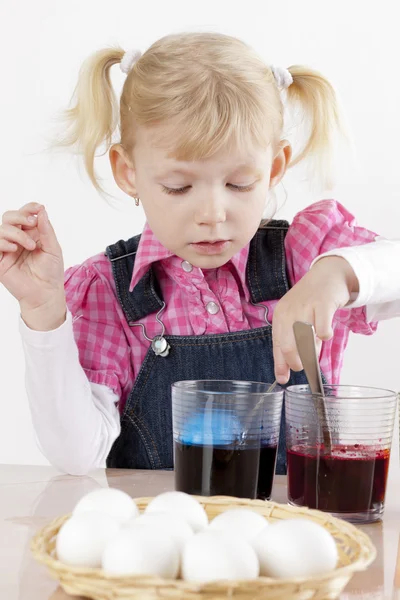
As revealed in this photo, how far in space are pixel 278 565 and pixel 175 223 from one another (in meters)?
0.64

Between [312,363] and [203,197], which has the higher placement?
[203,197]

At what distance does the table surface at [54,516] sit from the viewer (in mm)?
692

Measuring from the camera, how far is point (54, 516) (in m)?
0.91

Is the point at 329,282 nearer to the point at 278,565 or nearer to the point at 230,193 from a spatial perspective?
the point at 230,193

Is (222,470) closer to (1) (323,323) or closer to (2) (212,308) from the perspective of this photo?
(1) (323,323)

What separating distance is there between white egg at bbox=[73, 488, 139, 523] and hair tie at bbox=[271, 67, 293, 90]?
800mm

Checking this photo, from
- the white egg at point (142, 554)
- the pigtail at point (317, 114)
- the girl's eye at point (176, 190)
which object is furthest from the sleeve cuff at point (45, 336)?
the white egg at point (142, 554)

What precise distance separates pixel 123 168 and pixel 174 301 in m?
0.22

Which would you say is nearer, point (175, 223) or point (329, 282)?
point (329, 282)

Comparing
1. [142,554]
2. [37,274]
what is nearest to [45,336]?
[37,274]

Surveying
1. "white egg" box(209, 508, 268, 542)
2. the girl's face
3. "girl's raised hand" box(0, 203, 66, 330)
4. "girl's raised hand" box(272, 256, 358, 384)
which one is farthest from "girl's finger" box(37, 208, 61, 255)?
"white egg" box(209, 508, 268, 542)

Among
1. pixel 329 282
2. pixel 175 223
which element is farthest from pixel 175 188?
pixel 329 282

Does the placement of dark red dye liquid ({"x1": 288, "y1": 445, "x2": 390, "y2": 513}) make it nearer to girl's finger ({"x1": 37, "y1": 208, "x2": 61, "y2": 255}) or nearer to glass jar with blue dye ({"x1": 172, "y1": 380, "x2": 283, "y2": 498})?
glass jar with blue dye ({"x1": 172, "y1": 380, "x2": 283, "y2": 498})

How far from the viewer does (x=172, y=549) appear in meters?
0.59
